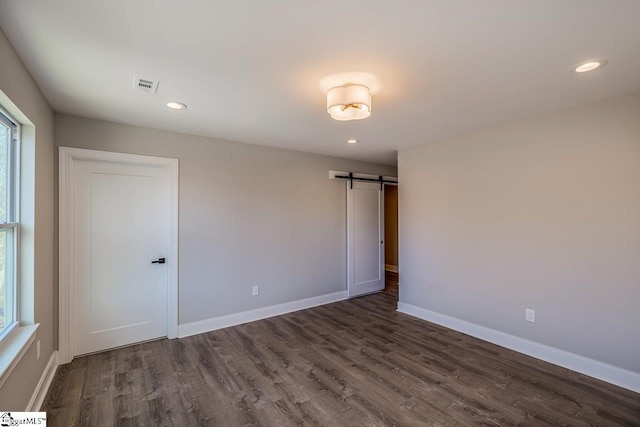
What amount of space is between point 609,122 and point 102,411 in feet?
15.4

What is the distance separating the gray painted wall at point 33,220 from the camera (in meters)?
1.72

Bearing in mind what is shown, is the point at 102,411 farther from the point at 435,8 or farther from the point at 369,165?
the point at 369,165

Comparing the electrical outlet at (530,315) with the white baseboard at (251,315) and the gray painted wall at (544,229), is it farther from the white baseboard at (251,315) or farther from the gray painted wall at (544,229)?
the white baseboard at (251,315)

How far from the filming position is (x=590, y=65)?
77.0 inches

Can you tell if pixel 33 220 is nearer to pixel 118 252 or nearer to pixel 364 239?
pixel 118 252

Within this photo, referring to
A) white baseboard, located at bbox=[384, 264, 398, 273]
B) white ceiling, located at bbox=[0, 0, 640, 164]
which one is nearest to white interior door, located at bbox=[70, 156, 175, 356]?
white ceiling, located at bbox=[0, 0, 640, 164]

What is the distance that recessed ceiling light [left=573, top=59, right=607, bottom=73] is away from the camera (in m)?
1.90

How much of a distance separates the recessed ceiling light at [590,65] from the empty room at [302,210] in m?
0.03

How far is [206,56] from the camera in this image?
185cm

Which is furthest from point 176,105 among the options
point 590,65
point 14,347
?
point 590,65

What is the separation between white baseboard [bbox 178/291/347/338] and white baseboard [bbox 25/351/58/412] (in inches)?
43.5

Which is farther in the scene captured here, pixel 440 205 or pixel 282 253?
pixel 282 253

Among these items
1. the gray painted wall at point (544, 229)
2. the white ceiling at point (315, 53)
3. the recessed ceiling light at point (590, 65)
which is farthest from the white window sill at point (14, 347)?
the gray painted wall at point (544, 229)

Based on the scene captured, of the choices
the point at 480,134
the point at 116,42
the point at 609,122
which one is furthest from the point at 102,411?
the point at 609,122
